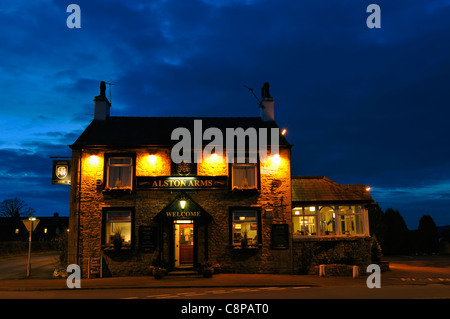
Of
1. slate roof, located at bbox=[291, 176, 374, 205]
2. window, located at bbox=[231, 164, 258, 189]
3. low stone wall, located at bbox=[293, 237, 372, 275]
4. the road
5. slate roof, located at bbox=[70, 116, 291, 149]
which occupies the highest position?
slate roof, located at bbox=[70, 116, 291, 149]

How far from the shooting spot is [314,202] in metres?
18.8

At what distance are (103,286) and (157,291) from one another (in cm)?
251

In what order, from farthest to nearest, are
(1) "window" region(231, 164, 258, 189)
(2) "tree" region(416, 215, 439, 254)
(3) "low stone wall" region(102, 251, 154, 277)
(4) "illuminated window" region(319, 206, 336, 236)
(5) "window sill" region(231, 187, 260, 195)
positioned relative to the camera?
(2) "tree" region(416, 215, 439, 254) < (4) "illuminated window" region(319, 206, 336, 236) < (1) "window" region(231, 164, 258, 189) < (5) "window sill" region(231, 187, 260, 195) < (3) "low stone wall" region(102, 251, 154, 277)

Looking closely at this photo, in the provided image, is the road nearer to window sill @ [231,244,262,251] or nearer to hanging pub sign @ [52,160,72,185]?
window sill @ [231,244,262,251]

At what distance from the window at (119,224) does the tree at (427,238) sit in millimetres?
26875

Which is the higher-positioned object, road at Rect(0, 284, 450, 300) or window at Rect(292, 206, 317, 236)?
window at Rect(292, 206, 317, 236)

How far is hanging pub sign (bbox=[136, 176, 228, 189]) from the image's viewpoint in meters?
17.9

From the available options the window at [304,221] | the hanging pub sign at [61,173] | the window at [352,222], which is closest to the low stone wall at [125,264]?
the hanging pub sign at [61,173]

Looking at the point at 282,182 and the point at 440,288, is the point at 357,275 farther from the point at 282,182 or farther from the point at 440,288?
the point at 282,182

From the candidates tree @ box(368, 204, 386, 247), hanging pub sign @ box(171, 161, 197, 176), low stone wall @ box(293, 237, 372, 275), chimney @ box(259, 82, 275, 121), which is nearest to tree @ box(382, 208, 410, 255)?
tree @ box(368, 204, 386, 247)

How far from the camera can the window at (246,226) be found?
18.2 m

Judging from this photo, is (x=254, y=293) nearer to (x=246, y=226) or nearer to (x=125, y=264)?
(x=246, y=226)

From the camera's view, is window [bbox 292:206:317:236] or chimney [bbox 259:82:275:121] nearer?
window [bbox 292:206:317:236]

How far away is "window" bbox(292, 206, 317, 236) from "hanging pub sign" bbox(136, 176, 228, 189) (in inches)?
157
